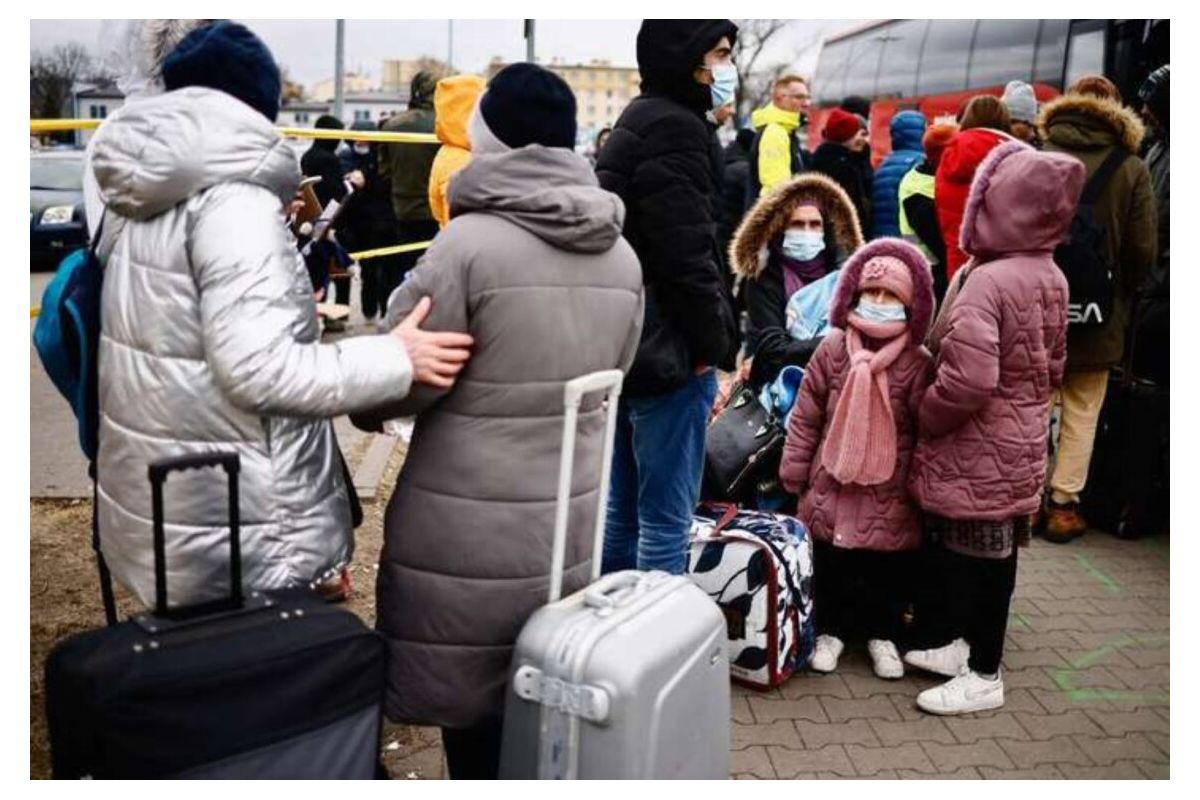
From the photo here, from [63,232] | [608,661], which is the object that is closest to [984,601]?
[608,661]

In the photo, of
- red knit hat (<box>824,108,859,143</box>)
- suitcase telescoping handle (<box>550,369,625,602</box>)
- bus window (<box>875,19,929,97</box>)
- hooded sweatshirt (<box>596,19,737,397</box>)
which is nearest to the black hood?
hooded sweatshirt (<box>596,19,737,397</box>)

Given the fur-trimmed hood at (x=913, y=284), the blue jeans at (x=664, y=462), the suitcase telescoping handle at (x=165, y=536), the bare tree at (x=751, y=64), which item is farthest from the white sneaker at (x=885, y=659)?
the bare tree at (x=751, y=64)

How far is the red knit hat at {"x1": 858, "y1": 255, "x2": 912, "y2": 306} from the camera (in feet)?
13.0

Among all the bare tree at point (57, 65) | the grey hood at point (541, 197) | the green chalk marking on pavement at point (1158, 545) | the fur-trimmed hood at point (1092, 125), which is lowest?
the green chalk marking on pavement at point (1158, 545)

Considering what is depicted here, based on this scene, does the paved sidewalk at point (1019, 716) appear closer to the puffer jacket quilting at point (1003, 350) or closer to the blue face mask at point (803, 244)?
the puffer jacket quilting at point (1003, 350)

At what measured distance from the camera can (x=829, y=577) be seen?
4316mm

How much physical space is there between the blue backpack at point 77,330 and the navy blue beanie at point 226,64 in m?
0.37

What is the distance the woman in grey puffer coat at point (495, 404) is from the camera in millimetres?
2568

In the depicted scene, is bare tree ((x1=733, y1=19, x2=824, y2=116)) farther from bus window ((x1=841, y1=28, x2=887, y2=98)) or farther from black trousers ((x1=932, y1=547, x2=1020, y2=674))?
black trousers ((x1=932, y1=547, x2=1020, y2=674))

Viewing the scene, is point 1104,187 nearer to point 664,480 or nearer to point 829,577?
point 829,577

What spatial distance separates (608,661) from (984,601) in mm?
1972

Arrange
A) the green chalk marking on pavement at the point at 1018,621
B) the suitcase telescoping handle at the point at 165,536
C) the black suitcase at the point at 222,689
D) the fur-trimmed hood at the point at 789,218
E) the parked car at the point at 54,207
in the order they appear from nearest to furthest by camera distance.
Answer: the black suitcase at the point at 222,689 → the suitcase telescoping handle at the point at 165,536 → the green chalk marking on pavement at the point at 1018,621 → the fur-trimmed hood at the point at 789,218 → the parked car at the point at 54,207

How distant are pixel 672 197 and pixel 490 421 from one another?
3.60 ft

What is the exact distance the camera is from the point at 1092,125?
5.47 m
